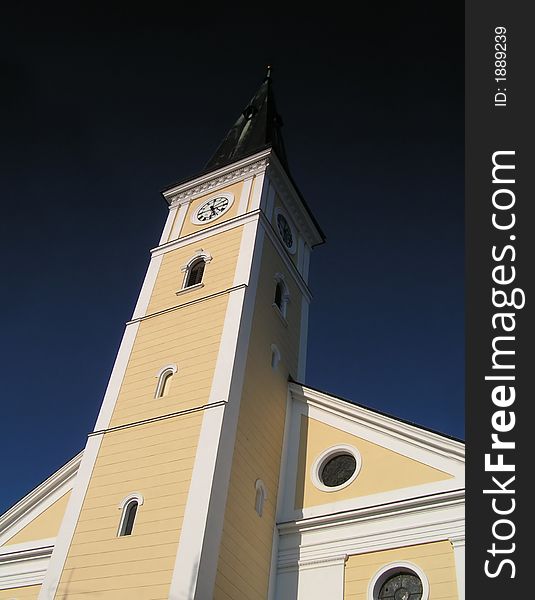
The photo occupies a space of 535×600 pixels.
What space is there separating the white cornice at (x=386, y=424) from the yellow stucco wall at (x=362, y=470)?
1.47 ft

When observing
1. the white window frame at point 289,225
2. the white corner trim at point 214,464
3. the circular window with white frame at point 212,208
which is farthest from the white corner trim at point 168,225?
the white corner trim at point 214,464

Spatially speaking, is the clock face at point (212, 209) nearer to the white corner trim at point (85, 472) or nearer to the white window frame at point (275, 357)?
the white corner trim at point (85, 472)

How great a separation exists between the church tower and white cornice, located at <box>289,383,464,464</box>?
965 mm

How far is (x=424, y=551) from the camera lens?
44.6ft

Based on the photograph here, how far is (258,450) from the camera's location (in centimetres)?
1606

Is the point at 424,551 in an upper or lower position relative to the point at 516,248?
lower

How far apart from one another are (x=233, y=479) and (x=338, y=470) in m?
3.07

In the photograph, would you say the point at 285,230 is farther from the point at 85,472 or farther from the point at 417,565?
the point at 417,565

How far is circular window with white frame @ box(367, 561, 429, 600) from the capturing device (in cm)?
1325

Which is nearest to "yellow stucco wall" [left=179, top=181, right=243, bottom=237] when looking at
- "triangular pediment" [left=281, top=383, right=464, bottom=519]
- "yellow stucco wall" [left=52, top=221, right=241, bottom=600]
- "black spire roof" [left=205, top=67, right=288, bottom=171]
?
"black spire roof" [left=205, top=67, right=288, bottom=171]

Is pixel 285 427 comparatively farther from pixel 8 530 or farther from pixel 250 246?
pixel 8 530

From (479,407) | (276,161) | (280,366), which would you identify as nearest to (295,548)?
(280,366)

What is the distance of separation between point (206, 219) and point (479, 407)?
15.9 metres

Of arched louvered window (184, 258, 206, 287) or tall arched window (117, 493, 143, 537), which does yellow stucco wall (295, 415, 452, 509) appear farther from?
arched louvered window (184, 258, 206, 287)
